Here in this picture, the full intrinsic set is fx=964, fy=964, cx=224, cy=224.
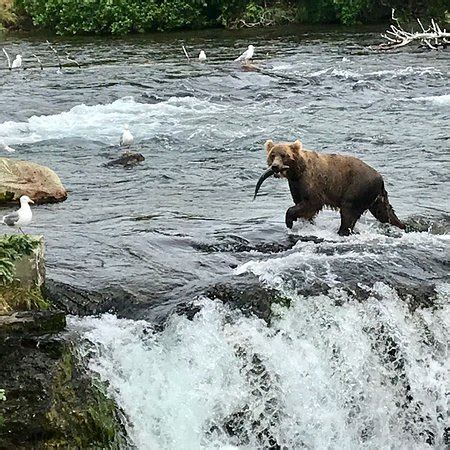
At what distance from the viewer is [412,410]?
8930mm

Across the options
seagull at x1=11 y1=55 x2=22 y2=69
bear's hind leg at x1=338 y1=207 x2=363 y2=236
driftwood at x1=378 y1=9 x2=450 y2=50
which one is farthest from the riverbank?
seagull at x1=11 y1=55 x2=22 y2=69

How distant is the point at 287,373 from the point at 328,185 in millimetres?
3106

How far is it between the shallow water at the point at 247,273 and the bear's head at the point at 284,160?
776mm

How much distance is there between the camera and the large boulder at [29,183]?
1309 centimetres

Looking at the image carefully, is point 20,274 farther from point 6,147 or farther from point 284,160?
point 6,147

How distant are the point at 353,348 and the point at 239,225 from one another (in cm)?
310

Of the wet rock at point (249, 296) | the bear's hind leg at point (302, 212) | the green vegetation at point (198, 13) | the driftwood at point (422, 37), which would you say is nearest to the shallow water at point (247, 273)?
the wet rock at point (249, 296)

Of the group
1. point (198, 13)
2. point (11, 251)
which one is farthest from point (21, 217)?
point (198, 13)

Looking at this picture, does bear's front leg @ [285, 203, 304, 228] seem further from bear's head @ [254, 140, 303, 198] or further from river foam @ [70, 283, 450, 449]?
river foam @ [70, 283, 450, 449]

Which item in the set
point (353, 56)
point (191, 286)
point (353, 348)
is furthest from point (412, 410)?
point (353, 56)

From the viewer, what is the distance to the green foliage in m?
7.89

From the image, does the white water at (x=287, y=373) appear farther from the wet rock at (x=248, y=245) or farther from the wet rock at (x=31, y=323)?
the wet rock at (x=248, y=245)

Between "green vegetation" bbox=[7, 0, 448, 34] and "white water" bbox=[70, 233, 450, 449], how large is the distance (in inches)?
1218

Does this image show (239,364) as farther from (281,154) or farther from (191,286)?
(281,154)
